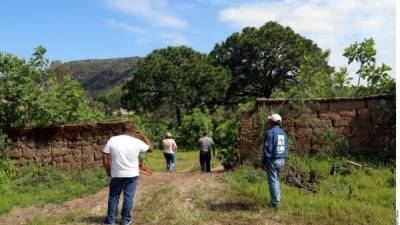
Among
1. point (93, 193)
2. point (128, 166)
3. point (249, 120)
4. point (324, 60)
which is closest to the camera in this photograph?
point (128, 166)

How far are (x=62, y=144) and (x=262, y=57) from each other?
27856 mm

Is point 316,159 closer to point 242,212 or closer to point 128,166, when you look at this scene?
point 242,212

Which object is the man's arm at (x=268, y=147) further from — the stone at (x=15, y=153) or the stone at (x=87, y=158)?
the stone at (x=15, y=153)

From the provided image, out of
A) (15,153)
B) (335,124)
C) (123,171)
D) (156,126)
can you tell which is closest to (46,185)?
(15,153)

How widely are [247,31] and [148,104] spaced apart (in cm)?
1003

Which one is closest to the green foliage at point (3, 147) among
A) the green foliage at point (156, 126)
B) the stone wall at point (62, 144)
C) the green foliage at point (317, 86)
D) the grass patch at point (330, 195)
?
the stone wall at point (62, 144)

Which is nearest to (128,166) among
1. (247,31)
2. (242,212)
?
(242,212)

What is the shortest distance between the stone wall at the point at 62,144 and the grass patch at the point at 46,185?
0.80 feet

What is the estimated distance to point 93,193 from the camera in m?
10.1

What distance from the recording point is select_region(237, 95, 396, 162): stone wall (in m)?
10.6

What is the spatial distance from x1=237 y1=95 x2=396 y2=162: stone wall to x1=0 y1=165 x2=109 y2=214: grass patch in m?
3.67

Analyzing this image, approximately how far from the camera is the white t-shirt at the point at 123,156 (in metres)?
6.89

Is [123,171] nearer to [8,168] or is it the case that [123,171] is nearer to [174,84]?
[8,168]

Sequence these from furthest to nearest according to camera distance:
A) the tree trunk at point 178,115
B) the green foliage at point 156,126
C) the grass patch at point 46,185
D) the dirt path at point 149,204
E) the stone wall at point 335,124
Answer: the tree trunk at point 178,115 → the green foliage at point 156,126 → the stone wall at point 335,124 → the grass patch at point 46,185 → the dirt path at point 149,204
